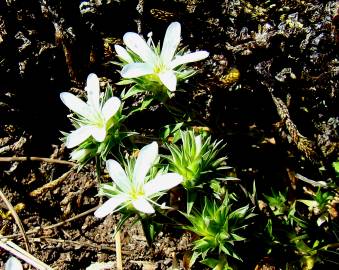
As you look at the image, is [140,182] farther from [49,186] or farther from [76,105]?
[49,186]

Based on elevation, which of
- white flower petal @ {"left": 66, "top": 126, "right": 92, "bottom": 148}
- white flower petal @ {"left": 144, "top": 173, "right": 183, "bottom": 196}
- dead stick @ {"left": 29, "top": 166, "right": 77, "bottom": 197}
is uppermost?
white flower petal @ {"left": 66, "top": 126, "right": 92, "bottom": 148}

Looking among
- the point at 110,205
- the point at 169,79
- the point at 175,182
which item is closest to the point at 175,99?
the point at 169,79

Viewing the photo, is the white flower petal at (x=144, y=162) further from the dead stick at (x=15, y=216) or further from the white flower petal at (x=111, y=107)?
the dead stick at (x=15, y=216)

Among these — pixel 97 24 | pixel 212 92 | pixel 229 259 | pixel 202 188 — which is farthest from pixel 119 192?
pixel 97 24

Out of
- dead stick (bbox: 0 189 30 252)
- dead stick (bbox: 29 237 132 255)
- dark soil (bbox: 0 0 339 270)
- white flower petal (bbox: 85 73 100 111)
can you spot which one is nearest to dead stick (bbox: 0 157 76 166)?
dark soil (bbox: 0 0 339 270)

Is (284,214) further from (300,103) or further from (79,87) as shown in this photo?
(79,87)

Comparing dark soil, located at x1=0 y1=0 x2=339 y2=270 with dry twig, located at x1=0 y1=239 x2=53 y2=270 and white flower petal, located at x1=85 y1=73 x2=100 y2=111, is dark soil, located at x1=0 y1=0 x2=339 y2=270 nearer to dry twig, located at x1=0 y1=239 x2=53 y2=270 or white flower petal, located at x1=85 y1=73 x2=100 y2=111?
dry twig, located at x1=0 y1=239 x2=53 y2=270

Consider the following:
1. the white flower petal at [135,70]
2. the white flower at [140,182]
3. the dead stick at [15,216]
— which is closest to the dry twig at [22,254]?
the dead stick at [15,216]
